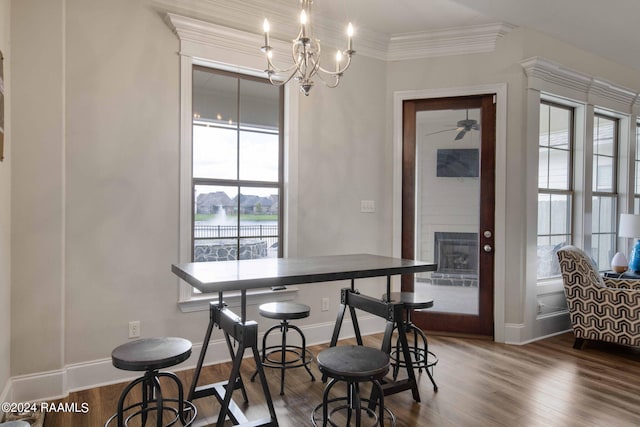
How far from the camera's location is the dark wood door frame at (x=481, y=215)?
3.74 meters

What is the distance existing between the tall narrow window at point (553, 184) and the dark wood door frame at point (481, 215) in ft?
1.97

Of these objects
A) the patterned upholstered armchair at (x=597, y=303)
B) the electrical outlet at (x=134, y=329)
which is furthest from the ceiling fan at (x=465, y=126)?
the electrical outlet at (x=134, y=329)

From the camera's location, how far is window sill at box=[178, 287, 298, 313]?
9.77ft

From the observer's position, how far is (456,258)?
3.86 m

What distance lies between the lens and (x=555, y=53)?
12.7ft

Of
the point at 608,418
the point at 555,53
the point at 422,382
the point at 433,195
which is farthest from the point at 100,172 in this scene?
the point at 555,53

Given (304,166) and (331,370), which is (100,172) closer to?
(304,166)

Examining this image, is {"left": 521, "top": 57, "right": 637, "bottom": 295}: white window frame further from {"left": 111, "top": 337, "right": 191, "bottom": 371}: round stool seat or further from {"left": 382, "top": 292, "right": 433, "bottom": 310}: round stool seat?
{"left": 111, "top": 337, "right": 191, "bottom": 371}: round stool seat

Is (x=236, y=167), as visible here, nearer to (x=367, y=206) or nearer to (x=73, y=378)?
(x=367, y=206)

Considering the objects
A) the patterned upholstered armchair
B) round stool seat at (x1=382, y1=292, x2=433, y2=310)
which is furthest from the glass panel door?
round stool seat at (x1=382, y1=292, x2=433, y2=310)

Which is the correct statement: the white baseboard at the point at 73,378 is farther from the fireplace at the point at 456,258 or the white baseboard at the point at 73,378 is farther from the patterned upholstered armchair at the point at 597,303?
the patterned upholstered armchair at the point at 597,303

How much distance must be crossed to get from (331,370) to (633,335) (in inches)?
116

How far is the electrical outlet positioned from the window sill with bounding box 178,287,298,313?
30cm

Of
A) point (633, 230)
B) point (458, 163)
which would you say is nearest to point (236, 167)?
point (458, 163)
